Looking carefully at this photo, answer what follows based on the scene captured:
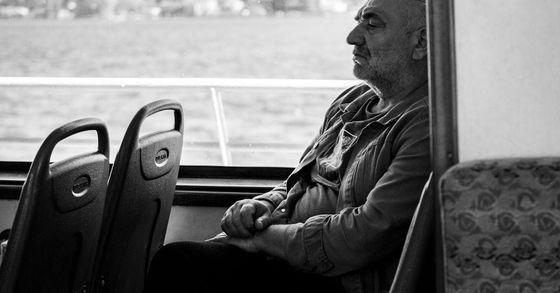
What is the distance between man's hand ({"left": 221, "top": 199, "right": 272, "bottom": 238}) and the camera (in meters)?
2.18

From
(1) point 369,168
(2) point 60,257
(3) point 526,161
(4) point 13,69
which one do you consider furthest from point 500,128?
(4) point 13,69

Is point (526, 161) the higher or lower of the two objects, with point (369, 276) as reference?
higher

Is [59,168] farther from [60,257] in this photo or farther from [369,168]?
[369,168]

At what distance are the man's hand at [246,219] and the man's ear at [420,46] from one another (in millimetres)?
561

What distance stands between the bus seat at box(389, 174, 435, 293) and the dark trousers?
1.63 feet

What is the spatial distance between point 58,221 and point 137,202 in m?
0.35

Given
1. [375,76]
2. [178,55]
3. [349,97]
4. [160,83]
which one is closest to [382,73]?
[375,76]

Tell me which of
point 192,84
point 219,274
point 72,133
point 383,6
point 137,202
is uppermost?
point 383,6

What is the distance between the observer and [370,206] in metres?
1.92

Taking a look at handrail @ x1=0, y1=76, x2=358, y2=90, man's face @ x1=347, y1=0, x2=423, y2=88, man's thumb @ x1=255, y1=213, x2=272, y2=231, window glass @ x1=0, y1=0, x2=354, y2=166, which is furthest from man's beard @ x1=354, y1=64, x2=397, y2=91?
window glass @ x1=0, y1=0, x2=354, y2=166

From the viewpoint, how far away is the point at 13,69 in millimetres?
31672

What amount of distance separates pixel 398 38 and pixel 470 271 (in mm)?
864

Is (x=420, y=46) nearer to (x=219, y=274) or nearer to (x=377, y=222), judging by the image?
(x=377, y=222)

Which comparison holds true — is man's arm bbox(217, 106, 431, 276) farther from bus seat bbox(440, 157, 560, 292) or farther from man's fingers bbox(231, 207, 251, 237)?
bus seat bbox(440, 157, 560, 292)
